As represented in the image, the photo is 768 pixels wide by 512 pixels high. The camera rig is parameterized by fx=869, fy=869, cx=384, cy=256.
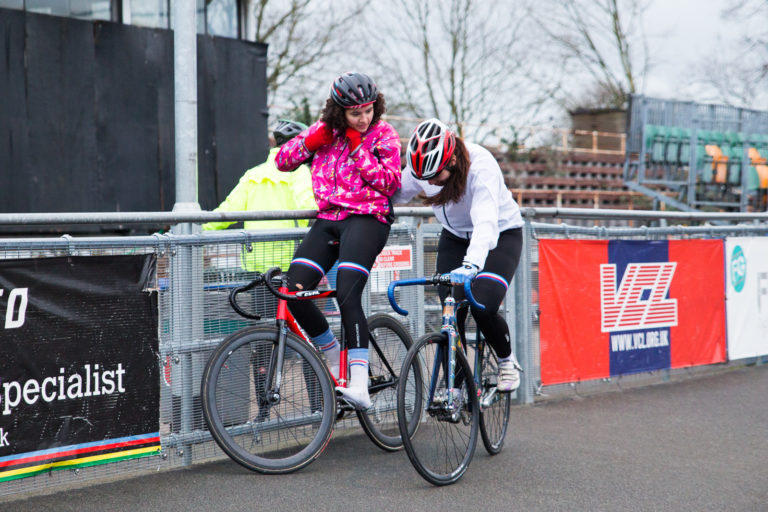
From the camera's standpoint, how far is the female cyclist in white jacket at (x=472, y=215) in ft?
15.2

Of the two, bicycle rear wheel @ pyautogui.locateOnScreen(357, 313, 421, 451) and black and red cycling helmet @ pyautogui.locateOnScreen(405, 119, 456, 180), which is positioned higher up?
black and red cycling helmet @ pyautogui.locateOnScreen(405, 119, 456, 180)

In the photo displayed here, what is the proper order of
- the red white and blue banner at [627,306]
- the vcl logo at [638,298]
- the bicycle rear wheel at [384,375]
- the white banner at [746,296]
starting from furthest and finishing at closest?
the white banner at [746,296] < the vcl logo at [638,298] < the red white and blue banner at [627,306] < the bicycle rear wheel at [384,375]

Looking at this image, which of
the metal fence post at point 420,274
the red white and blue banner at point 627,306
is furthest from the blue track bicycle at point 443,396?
the red white and blue banner at point 627,306

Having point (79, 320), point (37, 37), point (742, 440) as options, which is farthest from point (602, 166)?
point (79, 320)

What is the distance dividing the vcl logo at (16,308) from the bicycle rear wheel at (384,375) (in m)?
1.97

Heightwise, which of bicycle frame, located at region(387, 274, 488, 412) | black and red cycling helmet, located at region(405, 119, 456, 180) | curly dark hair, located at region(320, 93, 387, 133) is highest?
curly dark hair, located at region(320, 93, 387, 133)

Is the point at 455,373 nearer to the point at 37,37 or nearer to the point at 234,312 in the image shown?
the point at 234,312

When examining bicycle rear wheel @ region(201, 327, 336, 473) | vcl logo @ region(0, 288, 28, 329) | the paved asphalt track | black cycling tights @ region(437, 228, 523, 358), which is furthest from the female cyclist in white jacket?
vcl logo @ region(0, 288, 28, 329)

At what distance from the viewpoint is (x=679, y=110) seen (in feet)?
72.2

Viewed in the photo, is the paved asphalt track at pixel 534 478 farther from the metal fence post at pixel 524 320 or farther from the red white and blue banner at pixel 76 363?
the metal fence post at pixel 524 320

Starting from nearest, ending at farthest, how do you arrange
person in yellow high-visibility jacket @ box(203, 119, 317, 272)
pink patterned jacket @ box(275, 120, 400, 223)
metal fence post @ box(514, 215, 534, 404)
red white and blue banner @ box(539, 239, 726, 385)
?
pink patterned jacket @ box(275, 120, 400, 223)
person in yellow high-visibility jacket @ box(203, 119, 317, 272)
metal fence post @ box(514, 215, 534, 404)
red white and blue banner @ box(539, 239, 726, 385)

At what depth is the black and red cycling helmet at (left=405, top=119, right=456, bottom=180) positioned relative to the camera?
4.61m

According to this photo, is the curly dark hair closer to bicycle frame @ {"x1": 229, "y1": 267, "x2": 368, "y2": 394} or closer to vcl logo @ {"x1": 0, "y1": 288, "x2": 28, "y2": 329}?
bicycle frame @ {"x1": 229, "y1": 267, "x2": 368, "y2": 394}

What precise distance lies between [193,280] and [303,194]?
4.20 feet
